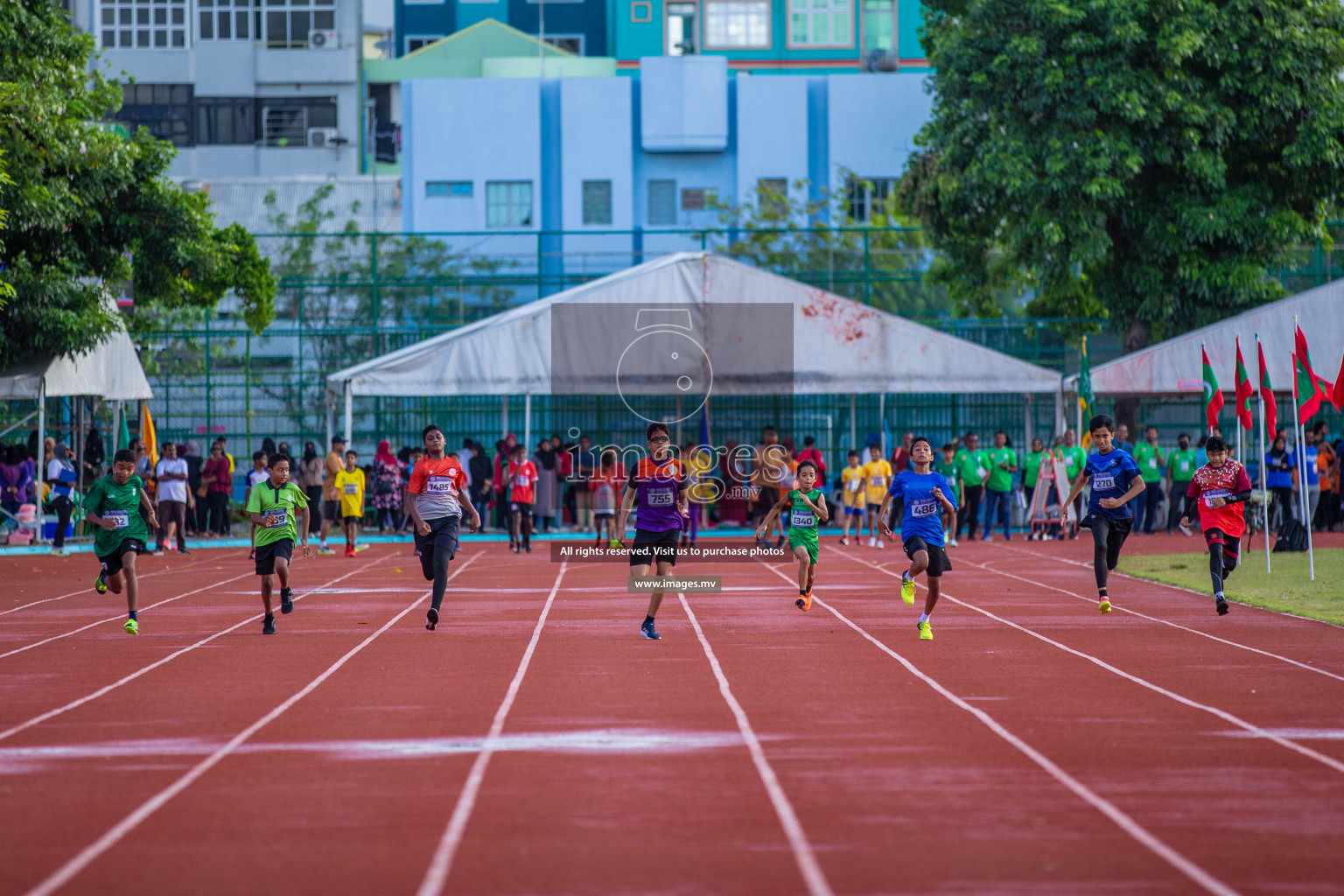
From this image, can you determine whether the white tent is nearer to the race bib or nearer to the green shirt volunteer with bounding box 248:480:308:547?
the green shirt volunteer with bounding box 248:480:308:547

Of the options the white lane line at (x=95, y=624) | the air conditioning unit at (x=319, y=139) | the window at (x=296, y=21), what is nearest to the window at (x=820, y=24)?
the window at (x=296, y=21)

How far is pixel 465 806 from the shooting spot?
21.9ft

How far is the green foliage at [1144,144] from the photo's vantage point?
90.0 ft

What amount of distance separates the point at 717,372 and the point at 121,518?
13.5 metres

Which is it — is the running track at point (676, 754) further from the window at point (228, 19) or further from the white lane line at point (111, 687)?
the window at point (228, 19)

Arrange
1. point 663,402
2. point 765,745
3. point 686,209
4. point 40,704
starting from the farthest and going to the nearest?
point 686,209, point 663,402, point 40,704, point 765,745

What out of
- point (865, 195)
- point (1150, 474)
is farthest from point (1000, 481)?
point (865, 195)

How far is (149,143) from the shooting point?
24.1 m

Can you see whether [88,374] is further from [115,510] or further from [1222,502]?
[1222,502]

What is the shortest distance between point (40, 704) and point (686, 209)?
126 ft

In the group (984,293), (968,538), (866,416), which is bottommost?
(968,538)

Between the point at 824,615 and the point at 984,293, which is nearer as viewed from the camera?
the point at 824,615

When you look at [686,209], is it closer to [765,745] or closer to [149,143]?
[149,143]

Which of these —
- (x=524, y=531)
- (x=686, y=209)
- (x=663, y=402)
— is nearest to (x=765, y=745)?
(x=524, y=531)
